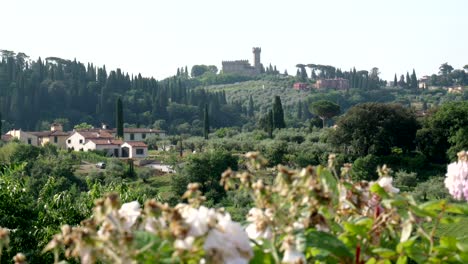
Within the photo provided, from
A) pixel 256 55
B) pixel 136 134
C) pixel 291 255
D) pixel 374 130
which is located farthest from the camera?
pixel 256 55

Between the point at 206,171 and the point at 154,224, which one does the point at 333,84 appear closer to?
the point at 206,171

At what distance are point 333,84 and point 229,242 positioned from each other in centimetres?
13082

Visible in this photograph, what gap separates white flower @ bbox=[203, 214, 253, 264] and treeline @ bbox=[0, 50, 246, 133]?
77522mm

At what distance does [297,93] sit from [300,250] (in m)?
116

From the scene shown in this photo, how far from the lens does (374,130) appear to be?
41.0 metres

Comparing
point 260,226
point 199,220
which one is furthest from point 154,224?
point 260,226

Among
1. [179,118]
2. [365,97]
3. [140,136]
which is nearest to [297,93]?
[365,97]

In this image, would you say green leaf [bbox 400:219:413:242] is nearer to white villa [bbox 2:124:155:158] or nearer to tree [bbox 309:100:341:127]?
white villa [bbox 2:124:155:158]

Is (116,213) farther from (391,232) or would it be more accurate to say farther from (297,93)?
(297,93)

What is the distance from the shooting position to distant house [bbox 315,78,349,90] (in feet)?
416

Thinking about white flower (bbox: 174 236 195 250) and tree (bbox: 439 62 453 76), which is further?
tree (bbox: 439 62 453 76)

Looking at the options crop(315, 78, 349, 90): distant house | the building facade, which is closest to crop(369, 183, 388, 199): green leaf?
crop(315, 78, 349, 90): distant house

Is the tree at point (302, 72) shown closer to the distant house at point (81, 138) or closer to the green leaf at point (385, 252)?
the distant house at point (81, 138)

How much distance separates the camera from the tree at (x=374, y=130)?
40688 mm
